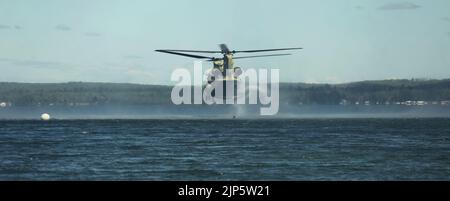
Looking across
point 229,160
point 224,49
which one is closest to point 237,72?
point 224,49

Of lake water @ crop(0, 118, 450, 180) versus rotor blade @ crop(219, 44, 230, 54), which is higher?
rotor blade @ crop(219, 44, 230, 54)

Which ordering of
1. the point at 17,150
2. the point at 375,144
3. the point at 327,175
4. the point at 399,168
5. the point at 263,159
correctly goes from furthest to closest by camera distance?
the point at 375,144 < the point at 17,150 < the point at 263,159 < the point at 399,168 < the point at 327,175

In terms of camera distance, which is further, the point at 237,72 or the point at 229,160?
the point at 237,72

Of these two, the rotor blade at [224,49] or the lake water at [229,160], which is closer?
the lake water at [229,160]

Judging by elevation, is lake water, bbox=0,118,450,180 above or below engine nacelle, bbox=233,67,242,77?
below

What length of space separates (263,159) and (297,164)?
5784 mm

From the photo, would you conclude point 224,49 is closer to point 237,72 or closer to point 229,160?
point 237,72

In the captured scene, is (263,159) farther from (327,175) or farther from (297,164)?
(327,175)

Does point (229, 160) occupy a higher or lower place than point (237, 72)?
lower

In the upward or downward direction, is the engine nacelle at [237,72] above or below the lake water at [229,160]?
above

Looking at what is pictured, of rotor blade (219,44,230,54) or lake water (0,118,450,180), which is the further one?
rotor blade (219,44,230,54)

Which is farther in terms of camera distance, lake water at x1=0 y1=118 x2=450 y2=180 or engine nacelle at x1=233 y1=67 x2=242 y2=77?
engine nacelle at x1=233 y1=67 x2=242 y2=77
